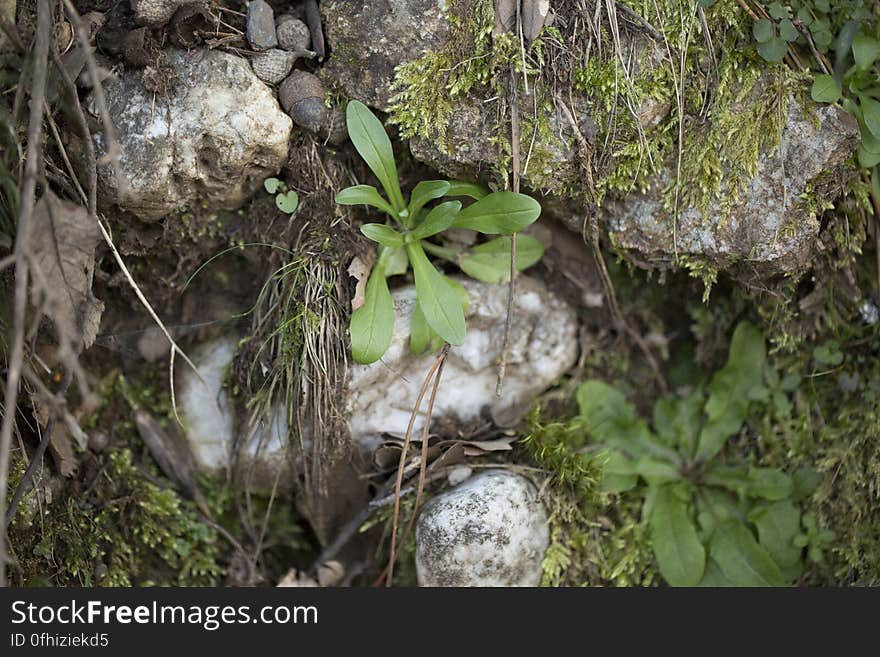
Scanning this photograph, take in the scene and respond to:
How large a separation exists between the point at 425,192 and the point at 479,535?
114 centimetres

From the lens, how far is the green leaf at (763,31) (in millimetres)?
2211

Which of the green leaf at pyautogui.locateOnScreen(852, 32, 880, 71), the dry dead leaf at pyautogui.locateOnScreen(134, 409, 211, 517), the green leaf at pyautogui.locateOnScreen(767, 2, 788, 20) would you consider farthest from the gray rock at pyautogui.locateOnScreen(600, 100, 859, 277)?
the dry dead leaf at pyautogui.locateOnScreen(134, 409, 211, 517)

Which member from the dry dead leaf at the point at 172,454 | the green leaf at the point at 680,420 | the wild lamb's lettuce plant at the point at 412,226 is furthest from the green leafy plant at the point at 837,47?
the dry dead leaf at the point at 172,454

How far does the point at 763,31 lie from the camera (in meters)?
2.21

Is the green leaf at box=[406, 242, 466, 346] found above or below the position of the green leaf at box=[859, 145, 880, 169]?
below

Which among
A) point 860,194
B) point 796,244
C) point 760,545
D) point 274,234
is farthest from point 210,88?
point 760,545

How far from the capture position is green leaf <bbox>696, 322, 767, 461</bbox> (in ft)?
8.96

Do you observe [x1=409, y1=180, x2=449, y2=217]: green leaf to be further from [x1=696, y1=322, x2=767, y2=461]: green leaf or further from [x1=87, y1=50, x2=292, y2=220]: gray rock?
[x1=696, y1=322, x2=767, y2=461]: green leaf

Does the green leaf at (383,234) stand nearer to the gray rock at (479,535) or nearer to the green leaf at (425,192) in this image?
the green leaf at (425,192)

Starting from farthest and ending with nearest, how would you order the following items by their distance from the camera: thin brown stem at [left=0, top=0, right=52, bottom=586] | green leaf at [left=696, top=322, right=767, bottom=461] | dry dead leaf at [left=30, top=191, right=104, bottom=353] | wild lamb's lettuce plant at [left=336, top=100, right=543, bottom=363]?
green leaf at [left=696, top=322, right=767, bottom=461] < wild lamb's lettuce plant at [left=336, top=100, right=543, bottom=363] < dry dead leaf at [left=30, top=191, right=104, bottom=353] < thin brown stem at [left=0, top=0, right=52, bottom=586]

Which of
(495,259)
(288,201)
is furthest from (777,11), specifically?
(288,201)

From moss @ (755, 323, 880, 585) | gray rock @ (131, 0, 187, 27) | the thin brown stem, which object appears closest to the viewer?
the thin brown stem

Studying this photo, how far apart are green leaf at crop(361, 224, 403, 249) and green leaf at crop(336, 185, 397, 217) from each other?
70 millimetres

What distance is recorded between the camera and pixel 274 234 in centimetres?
247
